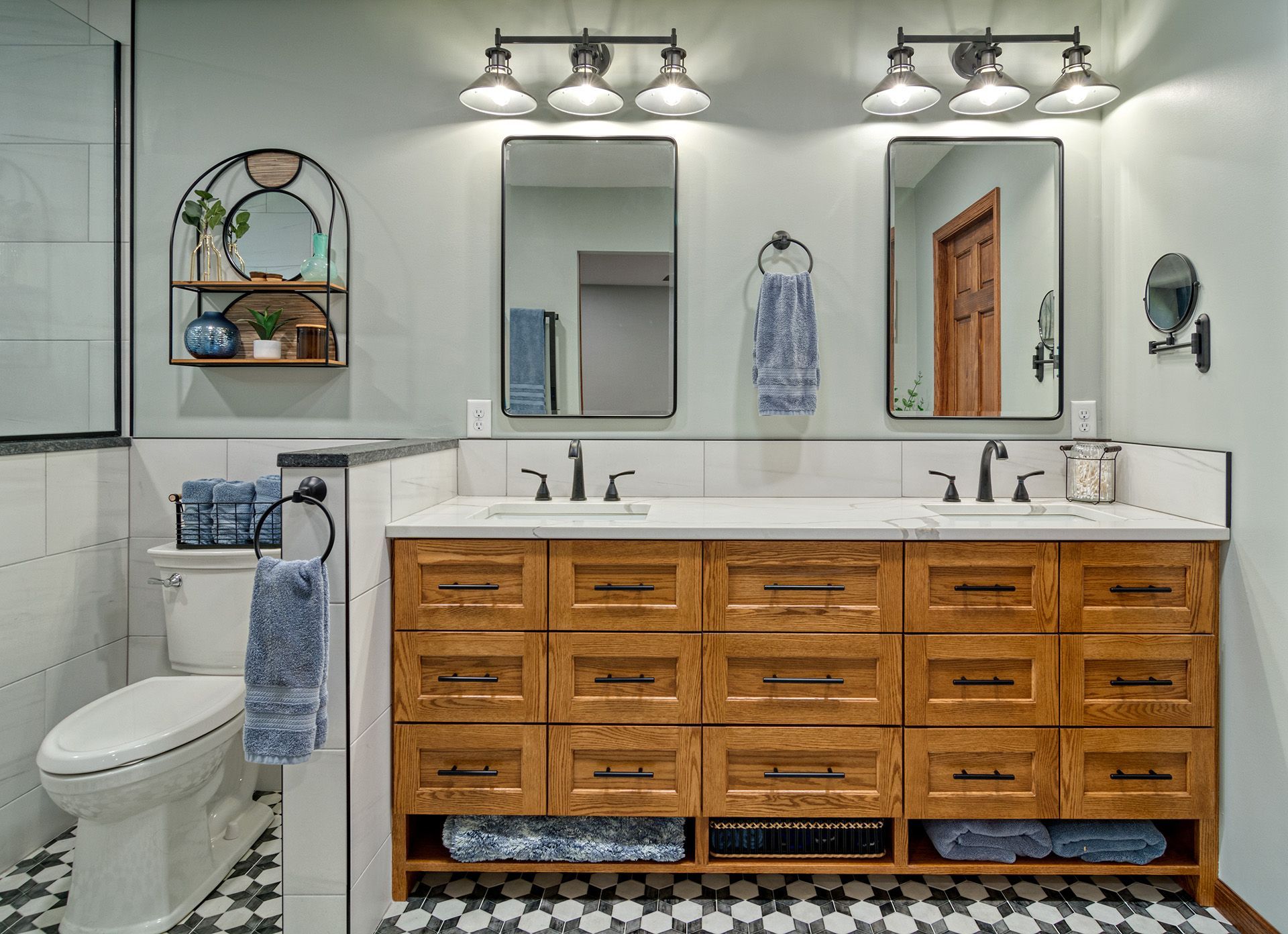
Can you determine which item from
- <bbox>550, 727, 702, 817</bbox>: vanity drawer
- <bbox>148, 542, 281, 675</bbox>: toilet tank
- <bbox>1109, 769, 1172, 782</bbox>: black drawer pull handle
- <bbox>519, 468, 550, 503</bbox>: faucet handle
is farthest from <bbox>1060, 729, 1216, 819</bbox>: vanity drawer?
<bbox>148, 542, 281, 675</bbox>: toilet tank

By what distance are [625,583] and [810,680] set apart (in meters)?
0.48

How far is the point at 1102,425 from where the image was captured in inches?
83.7

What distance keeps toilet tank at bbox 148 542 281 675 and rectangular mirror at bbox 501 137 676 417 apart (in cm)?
101

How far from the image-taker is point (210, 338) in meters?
2.04

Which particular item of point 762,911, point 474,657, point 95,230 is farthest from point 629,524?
point 95,230

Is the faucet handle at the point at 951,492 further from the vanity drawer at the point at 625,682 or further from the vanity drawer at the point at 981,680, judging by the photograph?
the vanity drawer at the point at 625,682

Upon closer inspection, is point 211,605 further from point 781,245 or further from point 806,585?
point 781,245

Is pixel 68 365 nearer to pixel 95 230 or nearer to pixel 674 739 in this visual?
pixel 95 230

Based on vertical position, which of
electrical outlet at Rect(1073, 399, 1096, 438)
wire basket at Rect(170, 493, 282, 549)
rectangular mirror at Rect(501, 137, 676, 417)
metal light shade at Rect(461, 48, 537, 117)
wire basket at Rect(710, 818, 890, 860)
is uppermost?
metal light shade at Rect(461, 48, 537, 117)

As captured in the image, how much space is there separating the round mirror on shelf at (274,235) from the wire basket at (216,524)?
2.33 ft

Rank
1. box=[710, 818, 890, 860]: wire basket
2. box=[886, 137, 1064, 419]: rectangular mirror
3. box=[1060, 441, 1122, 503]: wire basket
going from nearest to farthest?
box=[710, 818, 890, 860]: wire basket
box=[1060, 441, 1122, 503]: wire basket
box=[886, 137, 1064, 419]: rectangular mirror

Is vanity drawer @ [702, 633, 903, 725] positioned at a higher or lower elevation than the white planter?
lower

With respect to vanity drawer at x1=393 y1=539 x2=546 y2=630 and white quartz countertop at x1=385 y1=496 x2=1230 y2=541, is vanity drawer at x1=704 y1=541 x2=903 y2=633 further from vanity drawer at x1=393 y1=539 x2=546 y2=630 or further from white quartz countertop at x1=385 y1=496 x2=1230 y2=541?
vanity drawer at x1=393 y1=539 x2=546 y2=630

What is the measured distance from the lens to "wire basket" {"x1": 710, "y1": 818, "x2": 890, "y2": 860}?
5.39 ft
